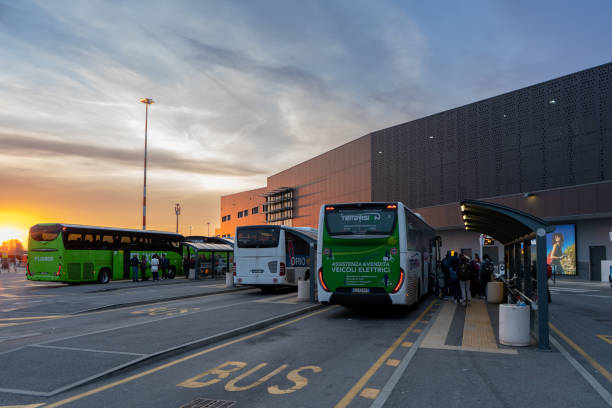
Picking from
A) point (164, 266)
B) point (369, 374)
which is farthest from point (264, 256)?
point (164, 266)

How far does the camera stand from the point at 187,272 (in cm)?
3859

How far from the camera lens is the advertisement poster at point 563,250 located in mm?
39656

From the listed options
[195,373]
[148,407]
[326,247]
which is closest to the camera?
[148,407]

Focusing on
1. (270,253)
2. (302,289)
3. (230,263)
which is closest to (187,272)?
(230,263)

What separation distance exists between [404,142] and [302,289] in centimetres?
Result: 3976

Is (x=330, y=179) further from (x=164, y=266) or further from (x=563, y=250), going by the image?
(x=164, y=266)

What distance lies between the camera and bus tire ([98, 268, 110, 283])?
93.8 ft

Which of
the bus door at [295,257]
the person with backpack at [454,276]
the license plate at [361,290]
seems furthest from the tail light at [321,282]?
the bus door at [295,257]

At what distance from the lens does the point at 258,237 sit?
21.2 metres

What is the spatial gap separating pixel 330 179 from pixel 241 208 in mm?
41426

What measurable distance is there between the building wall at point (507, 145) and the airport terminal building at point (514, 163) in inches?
3.2

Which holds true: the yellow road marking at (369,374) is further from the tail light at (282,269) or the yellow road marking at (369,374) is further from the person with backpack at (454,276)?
the tail light at (282,269)

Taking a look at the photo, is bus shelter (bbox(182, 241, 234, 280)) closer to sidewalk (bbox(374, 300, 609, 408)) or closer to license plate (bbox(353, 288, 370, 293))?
license plate (bbox(353, 288, 370, 293))

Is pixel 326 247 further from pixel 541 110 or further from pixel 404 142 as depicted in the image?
pixel 404 142
